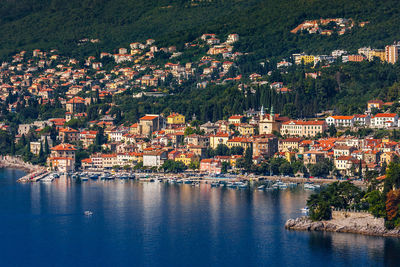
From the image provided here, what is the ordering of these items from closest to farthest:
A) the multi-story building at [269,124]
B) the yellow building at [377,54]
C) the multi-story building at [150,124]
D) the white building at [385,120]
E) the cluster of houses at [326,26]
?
the white building at [385,120]
the multi-story building at [269,124]
the multi-story building at [150,124]
the yellow building at [377,54]
the cluster of houses at [326,26]

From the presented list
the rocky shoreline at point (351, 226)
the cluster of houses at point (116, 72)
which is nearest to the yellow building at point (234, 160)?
the cluster of houses at point (116, 72)

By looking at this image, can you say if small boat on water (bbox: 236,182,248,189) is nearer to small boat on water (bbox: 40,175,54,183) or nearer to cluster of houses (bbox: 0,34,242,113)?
small boat on water (bbox: 40,175,54,183)

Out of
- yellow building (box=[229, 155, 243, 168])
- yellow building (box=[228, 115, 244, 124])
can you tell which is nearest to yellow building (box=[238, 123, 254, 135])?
yellow building (box=[228, 115, 244, 124])

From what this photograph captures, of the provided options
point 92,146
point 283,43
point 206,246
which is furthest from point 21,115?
point 206,246

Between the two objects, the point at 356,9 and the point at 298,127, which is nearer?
the point at 298,127

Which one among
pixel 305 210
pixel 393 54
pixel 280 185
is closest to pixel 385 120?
pixel 280 185

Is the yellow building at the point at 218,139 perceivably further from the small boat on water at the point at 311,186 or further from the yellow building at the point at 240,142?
the small boat on water at the point at 311,186

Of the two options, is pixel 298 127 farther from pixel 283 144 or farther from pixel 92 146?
pixel 92 146

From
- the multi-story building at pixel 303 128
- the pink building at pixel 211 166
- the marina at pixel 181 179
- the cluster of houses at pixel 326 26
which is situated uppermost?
the cluster of houses at pixel 326 26
